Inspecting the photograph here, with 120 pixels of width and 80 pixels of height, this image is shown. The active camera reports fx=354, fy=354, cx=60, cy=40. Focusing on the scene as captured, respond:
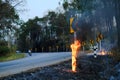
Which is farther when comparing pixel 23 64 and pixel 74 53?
pixel 23 64

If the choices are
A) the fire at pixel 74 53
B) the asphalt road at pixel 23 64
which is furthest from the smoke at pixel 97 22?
the asphalt road at pixel 23 64

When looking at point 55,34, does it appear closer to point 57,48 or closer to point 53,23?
point 53,23

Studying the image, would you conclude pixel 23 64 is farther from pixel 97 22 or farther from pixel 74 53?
pixel 74 53

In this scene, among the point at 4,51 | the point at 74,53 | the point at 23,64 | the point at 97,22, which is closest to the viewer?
the point at 74,53

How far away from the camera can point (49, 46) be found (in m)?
88.2

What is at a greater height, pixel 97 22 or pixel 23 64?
pixel 97 22

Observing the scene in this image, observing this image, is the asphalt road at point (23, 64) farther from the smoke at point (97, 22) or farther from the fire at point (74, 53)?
the smoke at point (97, 22)

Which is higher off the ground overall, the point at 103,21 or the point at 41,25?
the point at 41,25

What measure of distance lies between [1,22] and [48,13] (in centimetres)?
5189

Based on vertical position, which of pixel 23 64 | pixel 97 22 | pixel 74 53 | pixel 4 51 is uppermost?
pixel 97 22

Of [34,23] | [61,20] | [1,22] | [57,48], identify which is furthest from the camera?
[34,23]

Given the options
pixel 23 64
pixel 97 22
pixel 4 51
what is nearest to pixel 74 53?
pixel 97 22

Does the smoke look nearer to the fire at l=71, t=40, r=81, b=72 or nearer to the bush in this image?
the fire at l=71, t=40, r=81, b=72

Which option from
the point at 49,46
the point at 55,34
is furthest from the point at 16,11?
the point at 55,34
